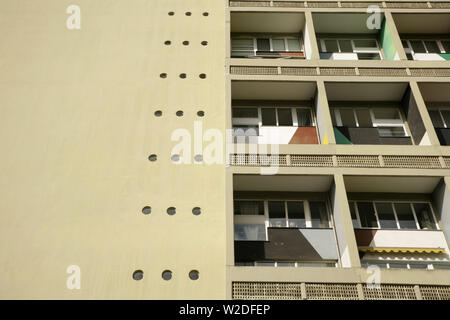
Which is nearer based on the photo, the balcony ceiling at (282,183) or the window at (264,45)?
the balcony ceiling at (282,183)

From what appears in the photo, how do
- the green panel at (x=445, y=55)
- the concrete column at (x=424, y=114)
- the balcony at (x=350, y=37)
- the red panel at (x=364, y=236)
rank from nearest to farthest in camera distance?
1. the red panel at (x=364, y=236)
2. the concrete column at (x=424, y=114)
3. the green panel at (x=445, y=55)
4. the balcony at (x=350, y=37)

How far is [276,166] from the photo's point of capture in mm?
12734

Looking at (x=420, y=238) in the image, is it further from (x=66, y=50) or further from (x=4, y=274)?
(x=66, y=50)

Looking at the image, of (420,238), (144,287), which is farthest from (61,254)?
(420,238)

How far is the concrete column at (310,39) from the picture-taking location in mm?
15289

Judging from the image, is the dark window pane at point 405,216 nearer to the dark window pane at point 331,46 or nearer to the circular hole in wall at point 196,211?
the circular hole in wall at point 196,211

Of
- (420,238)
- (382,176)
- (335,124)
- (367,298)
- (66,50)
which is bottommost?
(367,298)

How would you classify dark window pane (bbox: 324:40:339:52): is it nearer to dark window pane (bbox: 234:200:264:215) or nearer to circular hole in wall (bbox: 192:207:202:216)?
dark window pane (bbox: 234:200:264:215)

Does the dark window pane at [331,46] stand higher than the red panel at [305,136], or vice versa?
the dark window pane at [331,46]

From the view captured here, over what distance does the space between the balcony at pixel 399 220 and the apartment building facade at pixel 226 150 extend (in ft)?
0.16

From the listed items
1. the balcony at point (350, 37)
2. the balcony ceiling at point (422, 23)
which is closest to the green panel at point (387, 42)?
the balcony at point (350, 37)

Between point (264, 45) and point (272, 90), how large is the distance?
114 inches

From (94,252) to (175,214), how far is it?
7.25 ft

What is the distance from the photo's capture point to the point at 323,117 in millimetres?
13609
